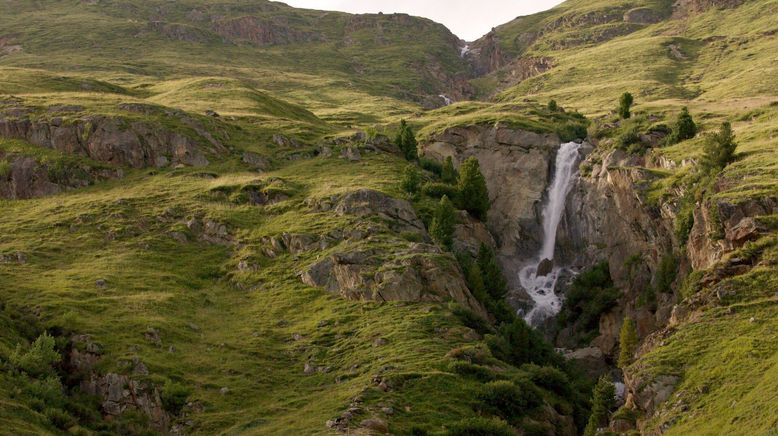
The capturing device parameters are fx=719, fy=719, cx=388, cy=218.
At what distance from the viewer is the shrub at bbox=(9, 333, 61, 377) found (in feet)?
158

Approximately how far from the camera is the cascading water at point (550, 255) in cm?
9006

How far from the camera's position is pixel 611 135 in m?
112

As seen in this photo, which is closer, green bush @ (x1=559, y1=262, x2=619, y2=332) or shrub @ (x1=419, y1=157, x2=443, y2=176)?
green bush @ (x1=559, y1=262, x2=619, y2=332)

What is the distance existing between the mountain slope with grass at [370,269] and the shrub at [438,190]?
306mm

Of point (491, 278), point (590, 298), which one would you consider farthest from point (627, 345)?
point (590, 298)

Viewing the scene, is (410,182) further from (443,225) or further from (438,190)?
(443,225)

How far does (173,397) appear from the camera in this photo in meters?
49.8

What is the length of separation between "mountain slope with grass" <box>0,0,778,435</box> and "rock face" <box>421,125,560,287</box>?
0.35 metres

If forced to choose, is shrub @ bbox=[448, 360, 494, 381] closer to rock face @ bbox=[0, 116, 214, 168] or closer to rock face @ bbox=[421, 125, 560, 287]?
Result: rock face @ bbox=[421, 125, 560, 287]

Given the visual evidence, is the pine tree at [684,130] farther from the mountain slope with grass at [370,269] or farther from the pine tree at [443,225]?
the pine tree at [443,225]

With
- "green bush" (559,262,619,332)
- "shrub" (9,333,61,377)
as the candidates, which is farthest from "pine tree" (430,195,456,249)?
"shrub" (9,333,61,377)

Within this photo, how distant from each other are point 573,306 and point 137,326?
51887mm

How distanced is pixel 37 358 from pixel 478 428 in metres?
29.8

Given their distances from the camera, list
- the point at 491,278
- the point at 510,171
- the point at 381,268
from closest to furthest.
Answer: the point at 381,268
the point at 491,278
the point at 510,171
